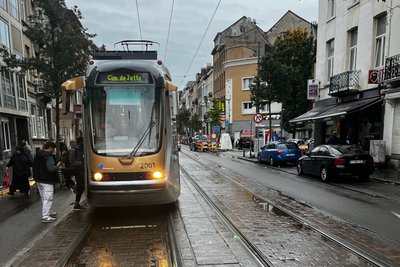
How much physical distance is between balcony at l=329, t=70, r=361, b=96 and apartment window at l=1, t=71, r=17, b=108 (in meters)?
20.7

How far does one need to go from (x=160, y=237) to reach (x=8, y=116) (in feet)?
69.0

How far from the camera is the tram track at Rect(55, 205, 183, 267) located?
5086mm

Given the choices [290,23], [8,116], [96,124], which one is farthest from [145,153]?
[290,23]

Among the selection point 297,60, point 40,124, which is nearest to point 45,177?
point 40,124

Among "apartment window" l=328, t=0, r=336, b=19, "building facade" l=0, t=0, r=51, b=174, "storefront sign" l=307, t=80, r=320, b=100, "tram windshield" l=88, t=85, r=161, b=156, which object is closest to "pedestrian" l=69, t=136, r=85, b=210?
"tram windshield" l=88, t=85, r=161, b=156

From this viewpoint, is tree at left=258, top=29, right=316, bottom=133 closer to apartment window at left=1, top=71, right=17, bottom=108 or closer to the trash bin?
the trash bin

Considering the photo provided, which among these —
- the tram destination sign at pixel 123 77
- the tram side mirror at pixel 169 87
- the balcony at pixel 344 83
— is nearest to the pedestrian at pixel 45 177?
the tram destination sign at pixel 123 77

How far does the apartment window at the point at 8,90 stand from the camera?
2194 cm

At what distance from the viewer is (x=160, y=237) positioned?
248 inches

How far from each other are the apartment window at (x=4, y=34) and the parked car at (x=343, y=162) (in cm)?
2017

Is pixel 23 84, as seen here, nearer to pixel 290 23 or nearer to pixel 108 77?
pixel 108 77

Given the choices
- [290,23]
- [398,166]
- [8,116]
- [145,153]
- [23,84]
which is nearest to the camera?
[145,153]

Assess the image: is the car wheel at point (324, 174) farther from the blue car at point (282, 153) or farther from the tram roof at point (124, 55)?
the tram roof at point (124, 55)

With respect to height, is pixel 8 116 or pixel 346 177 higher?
pixel 8 116
